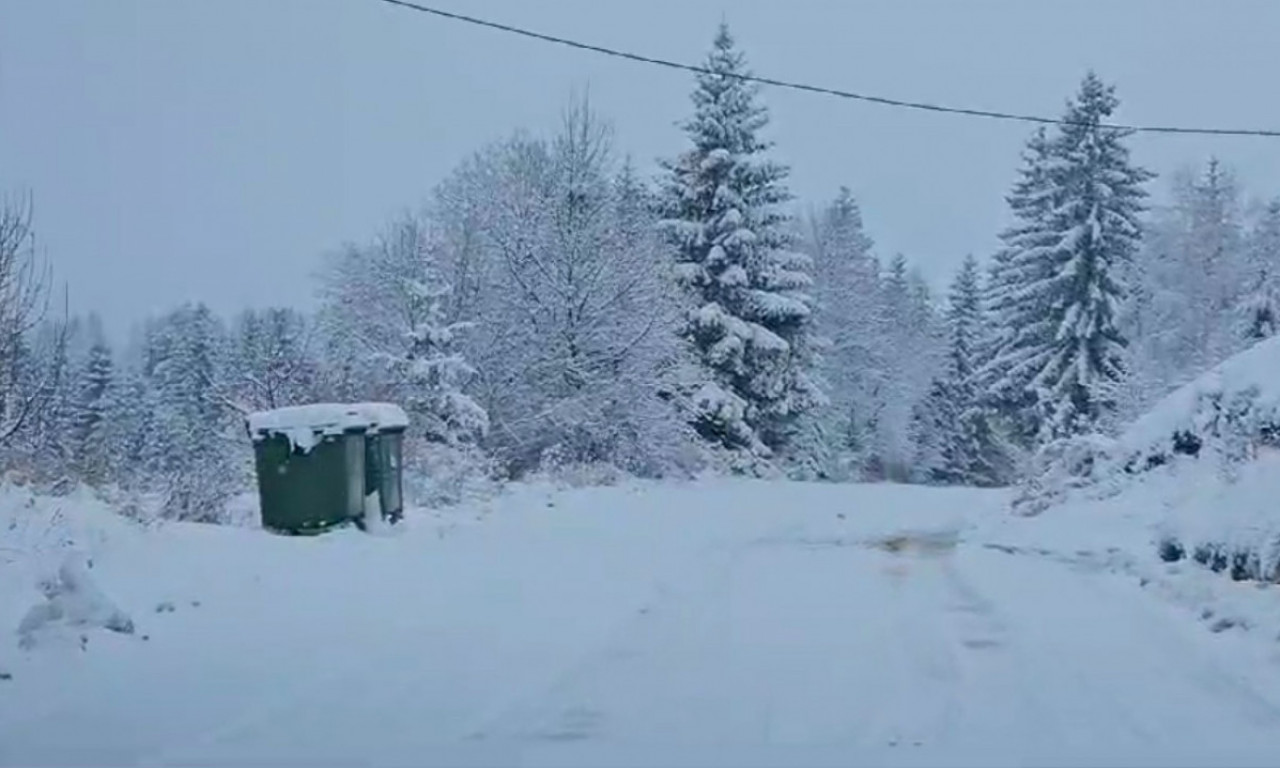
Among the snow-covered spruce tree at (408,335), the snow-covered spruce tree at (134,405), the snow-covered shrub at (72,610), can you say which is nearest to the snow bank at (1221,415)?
the snow-covered shrub at (72,610)

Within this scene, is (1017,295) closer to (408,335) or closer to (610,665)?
(408,335)

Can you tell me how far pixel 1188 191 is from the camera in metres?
50.5

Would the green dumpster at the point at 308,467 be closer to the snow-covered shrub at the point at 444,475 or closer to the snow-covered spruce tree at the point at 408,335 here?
the snow-covered shrub at the point at 444,475

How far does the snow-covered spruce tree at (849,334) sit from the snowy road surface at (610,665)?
38270 millimetres

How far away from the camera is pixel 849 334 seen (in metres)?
52.8

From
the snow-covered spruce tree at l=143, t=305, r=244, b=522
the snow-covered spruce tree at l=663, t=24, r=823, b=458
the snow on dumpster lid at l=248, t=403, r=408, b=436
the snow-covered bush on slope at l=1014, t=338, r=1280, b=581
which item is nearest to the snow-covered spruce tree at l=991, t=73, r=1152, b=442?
the snow-covered spruce tree at l=663, t=24, r=823, b=458

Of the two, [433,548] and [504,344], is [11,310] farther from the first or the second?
[504,344]

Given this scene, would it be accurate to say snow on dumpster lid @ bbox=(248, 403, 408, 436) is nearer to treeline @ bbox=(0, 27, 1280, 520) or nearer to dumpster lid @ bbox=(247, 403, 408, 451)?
dumpster lid @ bbox=(247, 403, 408, 451)

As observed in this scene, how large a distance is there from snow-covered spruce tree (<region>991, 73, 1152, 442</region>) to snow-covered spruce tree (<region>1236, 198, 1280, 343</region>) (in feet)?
11.4

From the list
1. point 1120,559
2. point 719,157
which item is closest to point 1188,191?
point 719,157

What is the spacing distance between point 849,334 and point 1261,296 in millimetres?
15938

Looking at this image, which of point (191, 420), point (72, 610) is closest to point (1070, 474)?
point (72, 610)

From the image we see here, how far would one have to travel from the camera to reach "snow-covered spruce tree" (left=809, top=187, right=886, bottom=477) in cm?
5194

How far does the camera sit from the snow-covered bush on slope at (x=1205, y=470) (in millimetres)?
11461
